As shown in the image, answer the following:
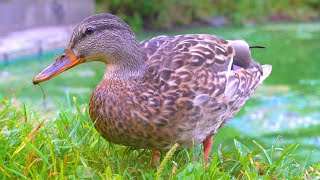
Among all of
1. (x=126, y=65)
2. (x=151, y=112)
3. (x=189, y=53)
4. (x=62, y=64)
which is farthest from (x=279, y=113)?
(x=62, y=64)

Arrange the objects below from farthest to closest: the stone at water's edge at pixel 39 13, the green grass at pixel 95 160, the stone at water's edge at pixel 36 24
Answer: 1. the stone at water's edge at pixel 39 13
2. the stone at water's edge at pixel 36 24
3. the green grass at pixel 95 160

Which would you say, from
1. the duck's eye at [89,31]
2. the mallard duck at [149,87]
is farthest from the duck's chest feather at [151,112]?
the duck's eye at [89,31]

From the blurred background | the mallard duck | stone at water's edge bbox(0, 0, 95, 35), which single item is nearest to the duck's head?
the mallard duck

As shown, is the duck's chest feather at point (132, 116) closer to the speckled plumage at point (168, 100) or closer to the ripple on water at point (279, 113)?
the speckled plumage at point (168, 100)

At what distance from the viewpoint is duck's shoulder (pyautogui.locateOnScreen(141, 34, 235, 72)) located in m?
3.10

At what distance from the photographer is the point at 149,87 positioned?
2988 mm

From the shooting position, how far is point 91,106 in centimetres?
305

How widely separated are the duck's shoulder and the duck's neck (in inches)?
2.3

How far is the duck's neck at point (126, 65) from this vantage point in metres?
3.06

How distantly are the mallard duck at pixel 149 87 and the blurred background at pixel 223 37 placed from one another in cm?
60

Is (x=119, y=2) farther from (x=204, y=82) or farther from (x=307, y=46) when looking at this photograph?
(x=204, y=82)

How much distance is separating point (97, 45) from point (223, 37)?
10577mm

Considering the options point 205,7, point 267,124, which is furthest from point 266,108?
point 205,7

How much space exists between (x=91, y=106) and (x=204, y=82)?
0.56m
